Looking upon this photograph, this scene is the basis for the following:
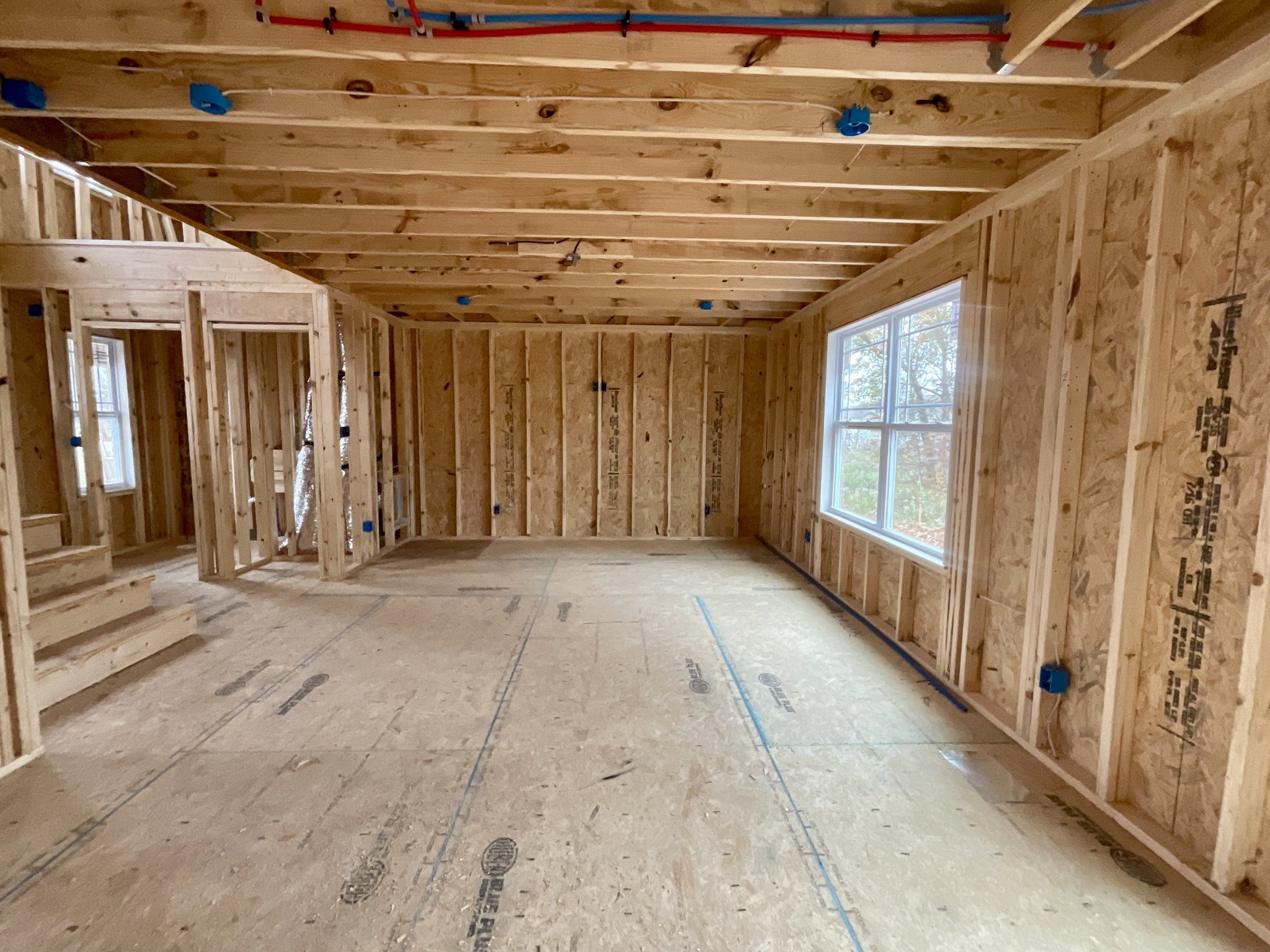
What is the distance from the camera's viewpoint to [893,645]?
11.9ft

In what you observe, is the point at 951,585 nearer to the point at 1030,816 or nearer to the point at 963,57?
the point at 1030,816

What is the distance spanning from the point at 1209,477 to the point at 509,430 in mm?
6160

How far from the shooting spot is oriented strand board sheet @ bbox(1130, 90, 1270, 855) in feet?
5.50

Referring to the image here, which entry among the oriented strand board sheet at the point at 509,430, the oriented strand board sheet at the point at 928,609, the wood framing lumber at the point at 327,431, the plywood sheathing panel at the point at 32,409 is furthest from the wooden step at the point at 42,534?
the oriented strand board sheet at the point at 928,609

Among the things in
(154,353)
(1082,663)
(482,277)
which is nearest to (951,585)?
(1082,663)

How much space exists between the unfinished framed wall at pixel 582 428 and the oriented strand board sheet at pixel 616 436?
2 centimetres

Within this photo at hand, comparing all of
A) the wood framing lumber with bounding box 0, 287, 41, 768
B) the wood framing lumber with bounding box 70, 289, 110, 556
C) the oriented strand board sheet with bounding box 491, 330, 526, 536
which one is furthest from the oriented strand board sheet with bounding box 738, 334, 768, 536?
the wood framing lumber with bounding box 70, 289, 110, 556

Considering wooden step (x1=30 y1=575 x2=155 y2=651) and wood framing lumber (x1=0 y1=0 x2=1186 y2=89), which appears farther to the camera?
wooden step (x1=30 y1=575 x2=155 y2=651)

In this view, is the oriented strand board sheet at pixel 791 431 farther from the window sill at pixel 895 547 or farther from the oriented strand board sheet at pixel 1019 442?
the oriented strand board sheet at pixel 1019 442

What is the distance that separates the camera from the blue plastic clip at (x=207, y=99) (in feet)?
6.63

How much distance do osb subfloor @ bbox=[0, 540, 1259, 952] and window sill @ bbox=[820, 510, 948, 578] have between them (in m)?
0.66

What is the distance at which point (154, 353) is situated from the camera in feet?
20.8

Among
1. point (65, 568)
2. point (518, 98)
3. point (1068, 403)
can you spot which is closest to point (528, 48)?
point (518, 98)

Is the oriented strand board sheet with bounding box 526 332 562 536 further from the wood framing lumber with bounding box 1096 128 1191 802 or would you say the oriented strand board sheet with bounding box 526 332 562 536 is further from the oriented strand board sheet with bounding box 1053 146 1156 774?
the wood framing lumber with bounding box 1096 128 1191 802
